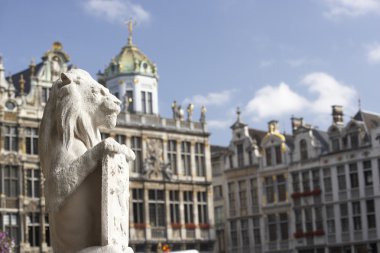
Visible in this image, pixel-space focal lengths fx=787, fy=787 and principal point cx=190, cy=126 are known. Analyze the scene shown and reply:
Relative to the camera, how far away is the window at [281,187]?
47.8m

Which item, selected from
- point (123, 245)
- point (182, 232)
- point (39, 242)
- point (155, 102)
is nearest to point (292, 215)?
point (182, 232)

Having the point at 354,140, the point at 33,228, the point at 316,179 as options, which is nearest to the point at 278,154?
the point at 316,179

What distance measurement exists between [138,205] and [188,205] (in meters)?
3.55

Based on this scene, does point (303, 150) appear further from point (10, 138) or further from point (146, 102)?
point (10, 138)

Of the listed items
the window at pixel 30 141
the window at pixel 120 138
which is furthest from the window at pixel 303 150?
the window at pixel 30 141

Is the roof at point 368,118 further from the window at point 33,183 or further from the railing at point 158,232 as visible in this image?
the window at point 33,183

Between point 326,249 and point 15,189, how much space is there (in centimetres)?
1865

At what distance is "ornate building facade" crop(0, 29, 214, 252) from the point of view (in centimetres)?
3766

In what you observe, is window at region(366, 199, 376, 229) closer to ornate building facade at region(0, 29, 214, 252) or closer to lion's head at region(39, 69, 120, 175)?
ornate building facade at region(0, 29, 214, 252)

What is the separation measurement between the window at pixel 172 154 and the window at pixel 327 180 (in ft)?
29.2

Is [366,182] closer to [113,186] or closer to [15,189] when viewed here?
[15,189]

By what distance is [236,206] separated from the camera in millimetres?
49844

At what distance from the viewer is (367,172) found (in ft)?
145

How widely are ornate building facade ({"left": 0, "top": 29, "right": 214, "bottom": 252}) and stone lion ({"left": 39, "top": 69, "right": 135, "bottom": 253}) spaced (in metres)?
32.5
